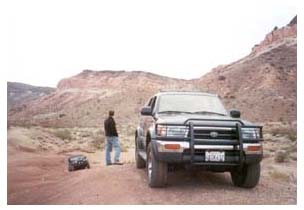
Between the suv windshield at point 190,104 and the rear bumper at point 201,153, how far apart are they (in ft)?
3.57

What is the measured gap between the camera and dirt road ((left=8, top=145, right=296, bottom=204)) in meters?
7.87

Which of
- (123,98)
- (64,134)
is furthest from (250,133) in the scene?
(123,98)

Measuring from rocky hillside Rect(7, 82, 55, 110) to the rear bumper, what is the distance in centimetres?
265

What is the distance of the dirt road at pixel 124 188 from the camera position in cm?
787

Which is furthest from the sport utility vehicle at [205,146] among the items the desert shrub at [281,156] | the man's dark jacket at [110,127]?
the desert shrub at [281,156]

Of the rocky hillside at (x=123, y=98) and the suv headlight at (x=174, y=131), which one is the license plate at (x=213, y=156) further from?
the rocky hillside at (x=123, y=98)

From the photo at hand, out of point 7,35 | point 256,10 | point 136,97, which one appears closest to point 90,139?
point 136,97

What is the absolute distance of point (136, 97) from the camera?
14.9 metres

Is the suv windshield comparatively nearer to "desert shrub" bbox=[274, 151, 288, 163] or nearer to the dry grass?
the dry grass

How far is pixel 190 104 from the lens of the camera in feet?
29.0

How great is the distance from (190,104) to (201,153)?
134 cm

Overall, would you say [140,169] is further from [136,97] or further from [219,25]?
[136,97]

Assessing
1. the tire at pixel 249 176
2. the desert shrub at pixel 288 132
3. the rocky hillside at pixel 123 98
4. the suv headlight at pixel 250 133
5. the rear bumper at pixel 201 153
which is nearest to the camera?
the rear bumper at pixel 201 153

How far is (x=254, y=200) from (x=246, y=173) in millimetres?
436
